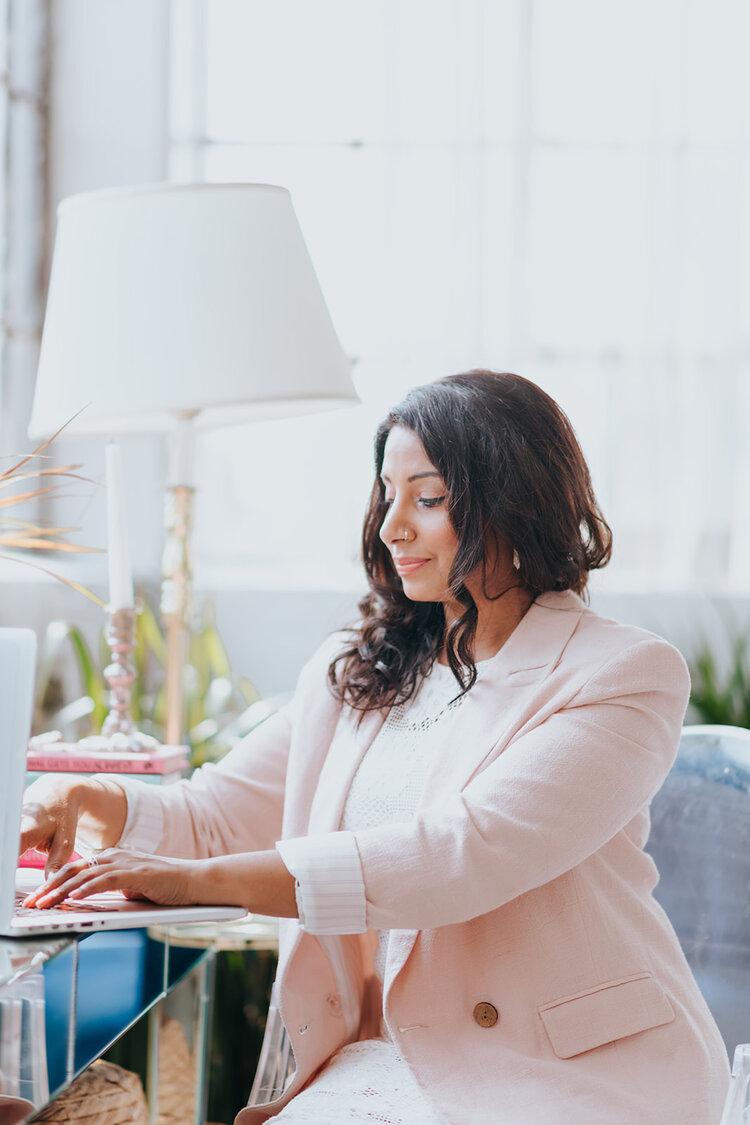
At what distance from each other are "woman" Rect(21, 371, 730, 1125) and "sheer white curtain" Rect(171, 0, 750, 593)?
1691 millimetres

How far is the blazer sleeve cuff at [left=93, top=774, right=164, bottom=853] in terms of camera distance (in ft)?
5.29

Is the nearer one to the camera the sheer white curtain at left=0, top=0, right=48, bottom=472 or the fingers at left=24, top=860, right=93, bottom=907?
the fingers at left=24, top=860, right=93, bottom=907

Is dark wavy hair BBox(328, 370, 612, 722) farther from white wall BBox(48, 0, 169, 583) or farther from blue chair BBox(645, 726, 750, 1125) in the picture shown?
white wall BBox(48, 0, 169, 583)

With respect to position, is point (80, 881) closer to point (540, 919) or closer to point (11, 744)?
point (11, 744)

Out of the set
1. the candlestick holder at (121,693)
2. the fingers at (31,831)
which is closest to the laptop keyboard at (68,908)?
the fingers at (31,831)

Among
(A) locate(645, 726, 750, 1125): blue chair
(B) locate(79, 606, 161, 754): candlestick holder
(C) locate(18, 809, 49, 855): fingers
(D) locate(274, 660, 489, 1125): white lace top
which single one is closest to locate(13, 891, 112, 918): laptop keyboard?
(C) locate(18, 809, 49, 855): fingers

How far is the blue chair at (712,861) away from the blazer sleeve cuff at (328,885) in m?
0.59

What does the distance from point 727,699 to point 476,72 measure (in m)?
1.68

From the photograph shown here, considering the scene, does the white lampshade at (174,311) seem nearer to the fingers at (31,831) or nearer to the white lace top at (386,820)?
the white lace top at (386,820)

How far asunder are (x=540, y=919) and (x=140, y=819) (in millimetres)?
516

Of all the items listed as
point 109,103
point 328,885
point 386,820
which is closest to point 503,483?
point 386,820

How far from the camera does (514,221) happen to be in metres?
3.35

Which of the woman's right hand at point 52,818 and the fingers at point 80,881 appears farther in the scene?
the woman's right hand at point 52,818

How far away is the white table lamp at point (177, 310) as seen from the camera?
6.12 feet
